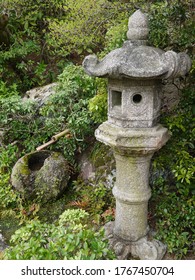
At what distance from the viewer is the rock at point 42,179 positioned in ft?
16.6

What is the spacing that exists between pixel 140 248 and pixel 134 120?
5.16ft

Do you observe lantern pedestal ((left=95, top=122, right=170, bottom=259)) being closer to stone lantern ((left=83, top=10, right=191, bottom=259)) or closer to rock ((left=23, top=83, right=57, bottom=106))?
stone lantern ((left=83, top=10, right=191, bottom=259))

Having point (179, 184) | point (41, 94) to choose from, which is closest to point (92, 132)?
point (41, 94)

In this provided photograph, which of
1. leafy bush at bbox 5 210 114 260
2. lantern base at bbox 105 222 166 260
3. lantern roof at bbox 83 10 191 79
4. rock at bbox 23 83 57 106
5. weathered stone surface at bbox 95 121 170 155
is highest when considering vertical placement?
lantern roof at bbox 83 10 191 79

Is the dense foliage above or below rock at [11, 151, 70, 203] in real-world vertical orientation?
above

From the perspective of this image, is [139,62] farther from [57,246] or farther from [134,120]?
[57,246]

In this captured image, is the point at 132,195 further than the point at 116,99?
Yes

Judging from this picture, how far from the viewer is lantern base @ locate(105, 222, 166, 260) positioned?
383 centimetres

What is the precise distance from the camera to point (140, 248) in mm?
3877

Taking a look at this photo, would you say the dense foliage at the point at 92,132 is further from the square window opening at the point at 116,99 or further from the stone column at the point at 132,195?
the square window opening at the point at 116,99

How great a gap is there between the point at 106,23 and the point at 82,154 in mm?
2214

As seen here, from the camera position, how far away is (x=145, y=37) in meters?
3.22

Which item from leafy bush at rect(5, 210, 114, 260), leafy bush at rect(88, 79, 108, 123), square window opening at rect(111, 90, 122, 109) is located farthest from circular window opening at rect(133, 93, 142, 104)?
leafy bush at rect(5, 210, 114, 260)
